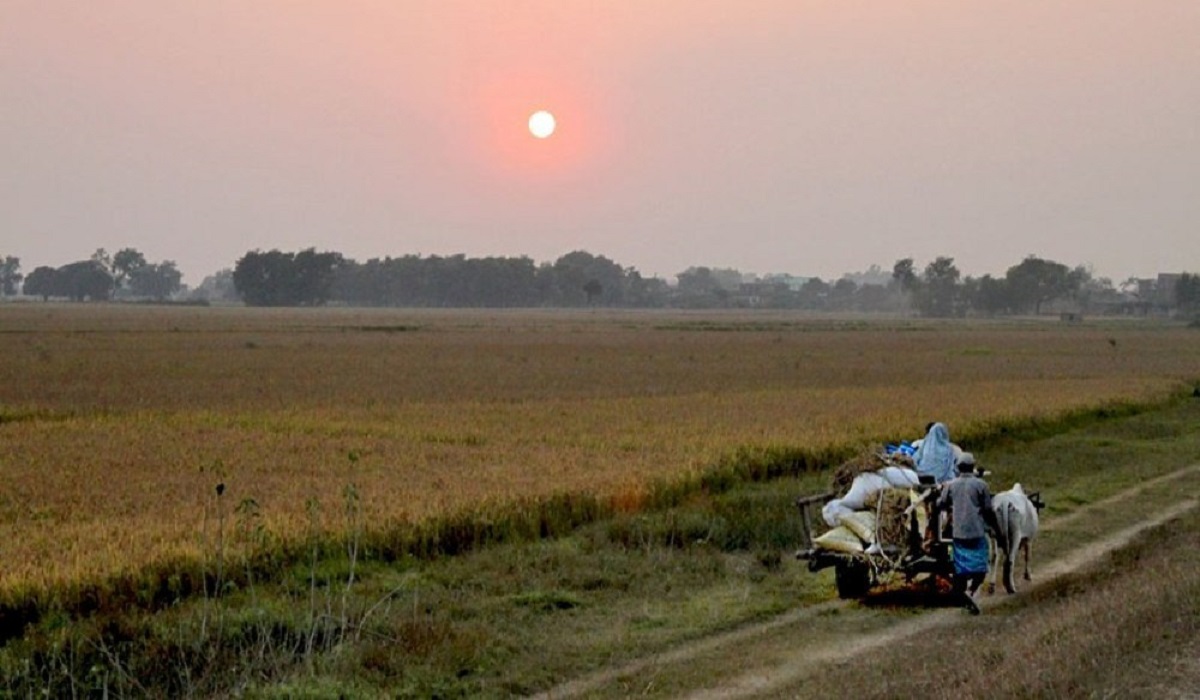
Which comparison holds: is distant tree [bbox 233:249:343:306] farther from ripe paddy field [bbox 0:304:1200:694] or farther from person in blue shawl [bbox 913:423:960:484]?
person in blue shawl [bbox 913:423:960:484]

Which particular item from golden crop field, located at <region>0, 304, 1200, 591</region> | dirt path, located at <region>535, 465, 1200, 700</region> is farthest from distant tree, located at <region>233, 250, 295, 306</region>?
dirt path, located at <region>535, 465, 1200, 700</region>

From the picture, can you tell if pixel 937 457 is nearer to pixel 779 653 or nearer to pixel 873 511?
pixel 873 511

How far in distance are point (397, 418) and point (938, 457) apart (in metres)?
17.0

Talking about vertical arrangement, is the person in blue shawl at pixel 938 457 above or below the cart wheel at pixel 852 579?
above

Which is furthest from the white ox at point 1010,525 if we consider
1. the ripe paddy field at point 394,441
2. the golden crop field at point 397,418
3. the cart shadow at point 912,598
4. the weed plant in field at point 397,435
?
the golden crop field at point 397,418

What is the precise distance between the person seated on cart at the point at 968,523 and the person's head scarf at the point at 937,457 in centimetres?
88

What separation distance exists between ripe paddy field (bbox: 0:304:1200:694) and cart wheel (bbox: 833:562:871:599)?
2178mm

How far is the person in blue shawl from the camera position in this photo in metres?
12.4

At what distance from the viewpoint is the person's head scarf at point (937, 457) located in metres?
12.4

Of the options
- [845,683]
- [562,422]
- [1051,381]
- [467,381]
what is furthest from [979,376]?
[845,683]

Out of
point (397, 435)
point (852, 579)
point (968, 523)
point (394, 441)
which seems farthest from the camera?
point (397, 435)

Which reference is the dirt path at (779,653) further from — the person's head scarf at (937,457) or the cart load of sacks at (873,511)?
the person's head scarf at (937,457)

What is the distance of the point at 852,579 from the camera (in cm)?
1183

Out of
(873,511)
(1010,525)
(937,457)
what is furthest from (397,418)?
(1010,525)
